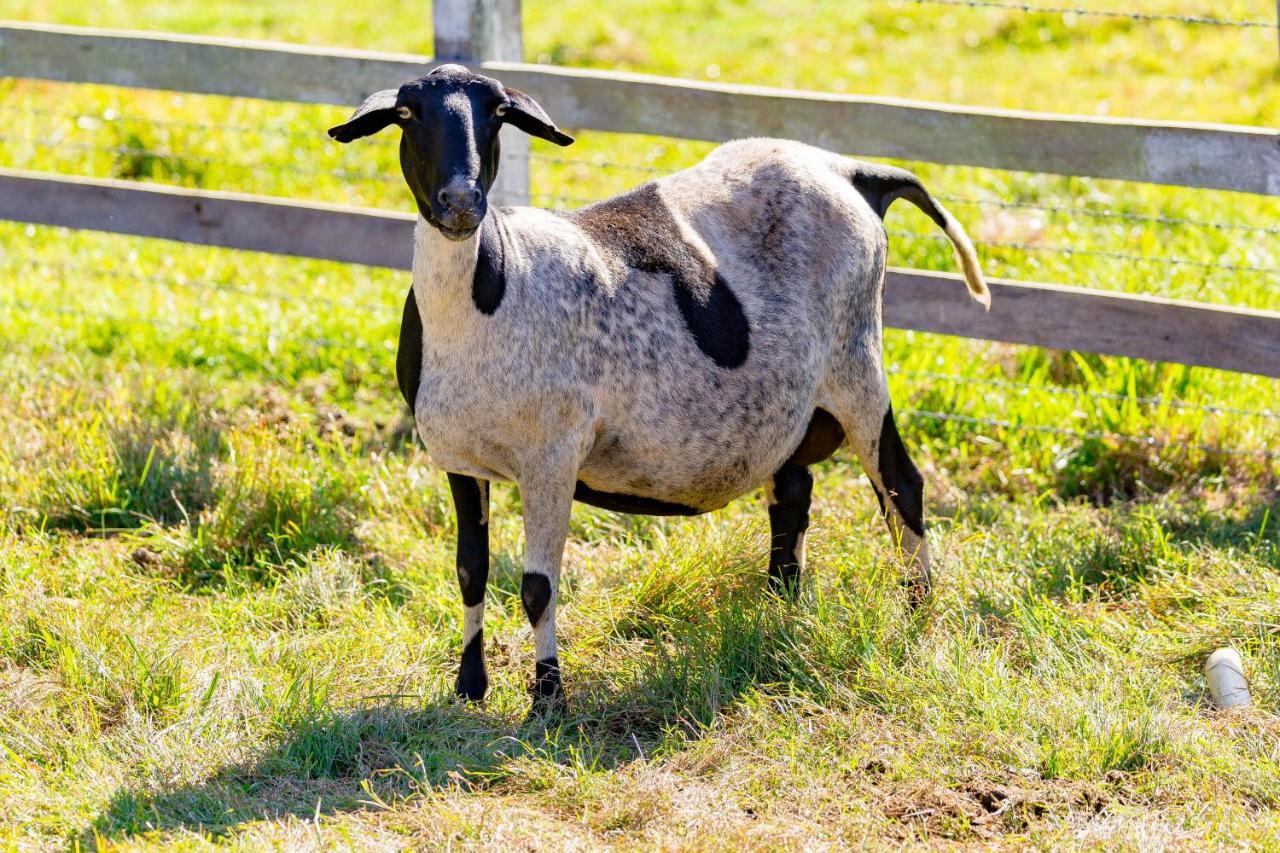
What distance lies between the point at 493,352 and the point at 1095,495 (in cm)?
284

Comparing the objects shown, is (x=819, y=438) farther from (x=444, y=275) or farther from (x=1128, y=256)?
(x=1128, y=256)

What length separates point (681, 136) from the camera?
589 centimetres

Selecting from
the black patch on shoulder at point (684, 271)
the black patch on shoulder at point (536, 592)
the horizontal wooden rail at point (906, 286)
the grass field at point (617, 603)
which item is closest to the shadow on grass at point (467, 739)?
the grass field at point (617, 603)

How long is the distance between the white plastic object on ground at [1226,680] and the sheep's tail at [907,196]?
147cm

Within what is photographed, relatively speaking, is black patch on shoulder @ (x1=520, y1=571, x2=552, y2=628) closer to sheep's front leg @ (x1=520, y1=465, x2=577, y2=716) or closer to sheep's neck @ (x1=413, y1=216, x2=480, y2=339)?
sheep's front leg @ (x1=520, y1=465, x2=577, y2=716)

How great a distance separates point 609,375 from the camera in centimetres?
423

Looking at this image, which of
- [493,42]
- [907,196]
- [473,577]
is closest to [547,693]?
[473,577]

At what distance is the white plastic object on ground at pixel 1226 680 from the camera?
428cm

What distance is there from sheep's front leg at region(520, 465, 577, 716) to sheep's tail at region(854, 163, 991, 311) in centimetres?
148

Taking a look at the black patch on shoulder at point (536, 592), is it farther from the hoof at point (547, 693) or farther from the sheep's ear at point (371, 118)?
the sheep's ear at point (371, 118)

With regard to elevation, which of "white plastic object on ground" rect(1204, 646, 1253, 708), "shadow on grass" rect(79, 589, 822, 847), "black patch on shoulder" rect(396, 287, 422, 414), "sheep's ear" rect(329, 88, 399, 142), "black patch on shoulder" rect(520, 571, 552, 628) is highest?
"sheep's ear" rect(329, 88, 399, 142)

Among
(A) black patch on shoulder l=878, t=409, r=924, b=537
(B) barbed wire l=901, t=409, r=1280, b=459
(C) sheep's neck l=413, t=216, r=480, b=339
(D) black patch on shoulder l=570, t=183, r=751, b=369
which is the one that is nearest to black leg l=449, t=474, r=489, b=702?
(C) sheep's neck l=413, t=216, r=480, b=339

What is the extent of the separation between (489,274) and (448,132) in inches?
16.6

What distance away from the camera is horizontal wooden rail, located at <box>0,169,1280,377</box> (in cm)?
550
